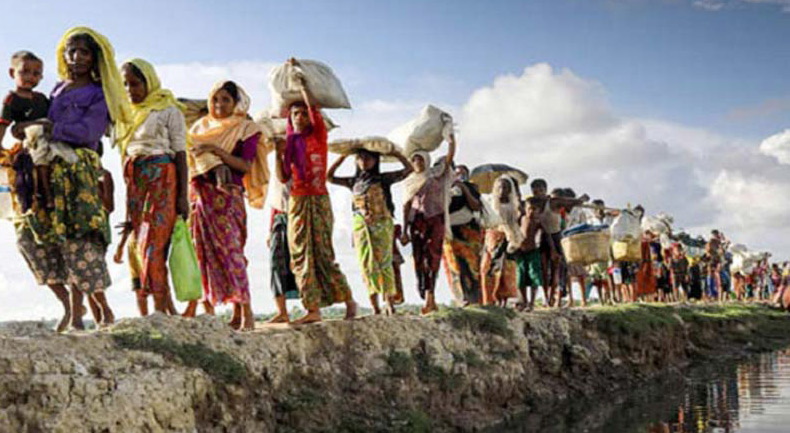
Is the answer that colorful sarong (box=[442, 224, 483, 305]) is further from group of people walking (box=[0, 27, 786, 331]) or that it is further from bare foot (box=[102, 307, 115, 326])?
Answer: bare foot (box=[102, 307, 115, 326])

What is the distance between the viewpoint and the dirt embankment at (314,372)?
4.29 m

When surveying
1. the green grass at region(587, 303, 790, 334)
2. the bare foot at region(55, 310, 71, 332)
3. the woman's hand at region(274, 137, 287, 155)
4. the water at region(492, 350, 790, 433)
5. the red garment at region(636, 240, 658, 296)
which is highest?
the woman's hand at region(274, 137, 287, 155)

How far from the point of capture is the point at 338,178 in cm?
759

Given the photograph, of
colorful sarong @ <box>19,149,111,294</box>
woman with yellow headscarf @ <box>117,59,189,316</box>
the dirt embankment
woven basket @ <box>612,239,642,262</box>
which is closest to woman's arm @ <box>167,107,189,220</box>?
woman with yellow headscarf @ <box>117,59,189,316</box>

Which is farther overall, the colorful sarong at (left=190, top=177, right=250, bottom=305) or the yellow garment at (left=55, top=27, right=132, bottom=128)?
the colorful sarong at (left=190, top=177, right=250, bottom=305)

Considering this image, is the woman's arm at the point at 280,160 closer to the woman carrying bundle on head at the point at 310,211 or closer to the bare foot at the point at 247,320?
the woman carrying bundle on head at the point at 310,211

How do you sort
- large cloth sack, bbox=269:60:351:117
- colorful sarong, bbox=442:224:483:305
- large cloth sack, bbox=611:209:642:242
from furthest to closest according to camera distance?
large cloth sack, bbox=611:209:642:242 < colorful sarong, bbox=442:224:483:305 < large cloth sack, bbox=269:60:351:117

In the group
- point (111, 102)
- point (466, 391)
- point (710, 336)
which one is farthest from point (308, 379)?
point (710, 336)

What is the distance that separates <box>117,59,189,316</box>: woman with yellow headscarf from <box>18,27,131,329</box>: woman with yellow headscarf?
197 mm

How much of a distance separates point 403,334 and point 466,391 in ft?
2.60

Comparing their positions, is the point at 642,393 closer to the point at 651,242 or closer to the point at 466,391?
the point at 466,391

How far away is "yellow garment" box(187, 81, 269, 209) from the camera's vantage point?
600cm

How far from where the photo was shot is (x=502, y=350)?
7.86 meters

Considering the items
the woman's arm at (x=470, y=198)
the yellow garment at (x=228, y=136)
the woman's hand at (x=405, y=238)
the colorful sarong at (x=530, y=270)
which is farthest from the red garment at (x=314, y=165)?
the colorful sarong at (x=530, y=270)
